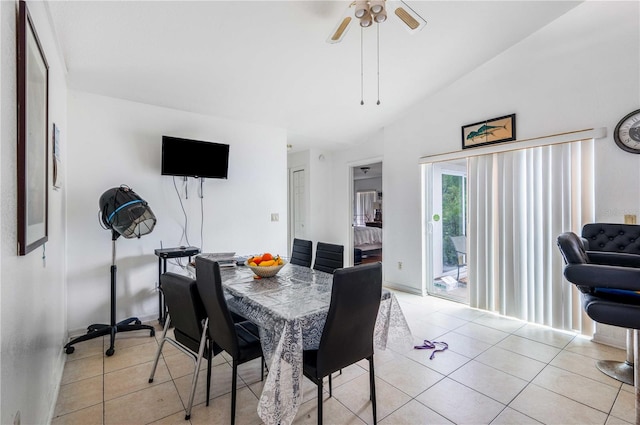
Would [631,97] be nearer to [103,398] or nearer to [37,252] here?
[37,252]

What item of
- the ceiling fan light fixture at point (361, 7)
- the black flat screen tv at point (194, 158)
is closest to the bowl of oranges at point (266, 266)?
the black flat screen tv at point (194, 158)

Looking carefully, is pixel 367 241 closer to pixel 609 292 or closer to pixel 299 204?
pixel 299 204

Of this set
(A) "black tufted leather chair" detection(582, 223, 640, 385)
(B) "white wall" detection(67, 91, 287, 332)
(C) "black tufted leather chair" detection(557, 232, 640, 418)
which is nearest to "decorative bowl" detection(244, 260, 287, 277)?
(B) "white wall" detection(67, 91, 287, 332)

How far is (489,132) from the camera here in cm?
346

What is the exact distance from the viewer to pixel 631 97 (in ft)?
8.28

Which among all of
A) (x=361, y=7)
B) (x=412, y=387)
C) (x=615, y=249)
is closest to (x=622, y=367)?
(x=615, y=249)

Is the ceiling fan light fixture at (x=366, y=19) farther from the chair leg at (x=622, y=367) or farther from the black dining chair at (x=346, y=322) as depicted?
the chair leg at (x=622, y=367)

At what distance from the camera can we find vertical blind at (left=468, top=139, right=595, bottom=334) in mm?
2881

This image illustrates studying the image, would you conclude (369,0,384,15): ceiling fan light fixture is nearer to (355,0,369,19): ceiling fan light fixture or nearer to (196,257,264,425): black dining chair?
(355,0,369,19): ceiling fan light fixture

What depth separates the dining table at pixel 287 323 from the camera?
142 cm

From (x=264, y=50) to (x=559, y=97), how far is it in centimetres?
288

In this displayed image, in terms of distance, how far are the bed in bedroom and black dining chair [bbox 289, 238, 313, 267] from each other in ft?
9.74

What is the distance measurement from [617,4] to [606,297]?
2.40 metres

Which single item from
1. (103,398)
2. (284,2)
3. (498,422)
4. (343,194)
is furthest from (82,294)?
(343,194)
